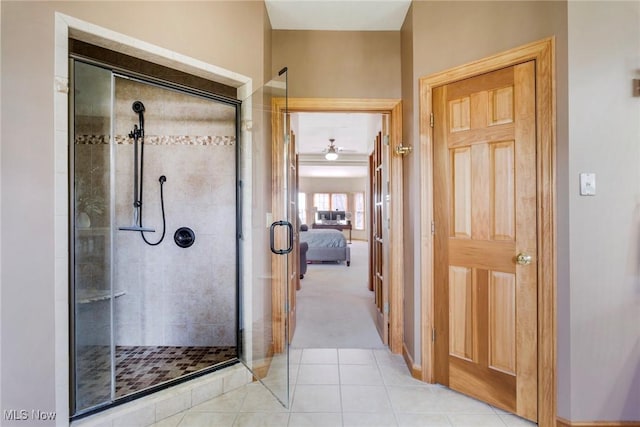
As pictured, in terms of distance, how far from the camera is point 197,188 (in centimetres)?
236

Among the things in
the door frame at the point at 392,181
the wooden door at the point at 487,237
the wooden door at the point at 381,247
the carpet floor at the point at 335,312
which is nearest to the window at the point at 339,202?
the carpet floor at the point at 335,312

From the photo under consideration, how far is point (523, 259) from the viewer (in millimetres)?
1601

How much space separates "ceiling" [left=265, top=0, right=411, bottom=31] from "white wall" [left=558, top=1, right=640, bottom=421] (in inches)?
47.4

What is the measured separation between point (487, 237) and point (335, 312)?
2214 mm

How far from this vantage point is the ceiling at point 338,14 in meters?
2.13

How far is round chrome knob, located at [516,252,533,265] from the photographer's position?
1.59 meters

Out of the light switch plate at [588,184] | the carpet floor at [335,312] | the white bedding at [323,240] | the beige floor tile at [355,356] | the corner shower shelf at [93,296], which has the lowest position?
the carpet floor at [335,312]

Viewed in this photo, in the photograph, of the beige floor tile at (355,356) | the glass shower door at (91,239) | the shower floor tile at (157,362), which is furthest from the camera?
the beige floor tile at (355,356)

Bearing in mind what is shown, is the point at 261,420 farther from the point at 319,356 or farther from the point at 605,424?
the point at 605,424

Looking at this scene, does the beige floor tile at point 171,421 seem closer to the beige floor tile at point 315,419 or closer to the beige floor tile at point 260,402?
the beige floor tile at point 260,402

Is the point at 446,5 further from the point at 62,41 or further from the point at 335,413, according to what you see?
the point at 335,413

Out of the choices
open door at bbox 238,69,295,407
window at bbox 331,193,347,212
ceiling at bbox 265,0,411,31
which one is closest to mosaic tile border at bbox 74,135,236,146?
open door at bbox 238,69,295,407

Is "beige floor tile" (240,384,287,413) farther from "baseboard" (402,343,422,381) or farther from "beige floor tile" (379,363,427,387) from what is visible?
"baseboard" (402,343,422,381)

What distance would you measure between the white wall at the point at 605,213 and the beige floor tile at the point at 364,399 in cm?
102
